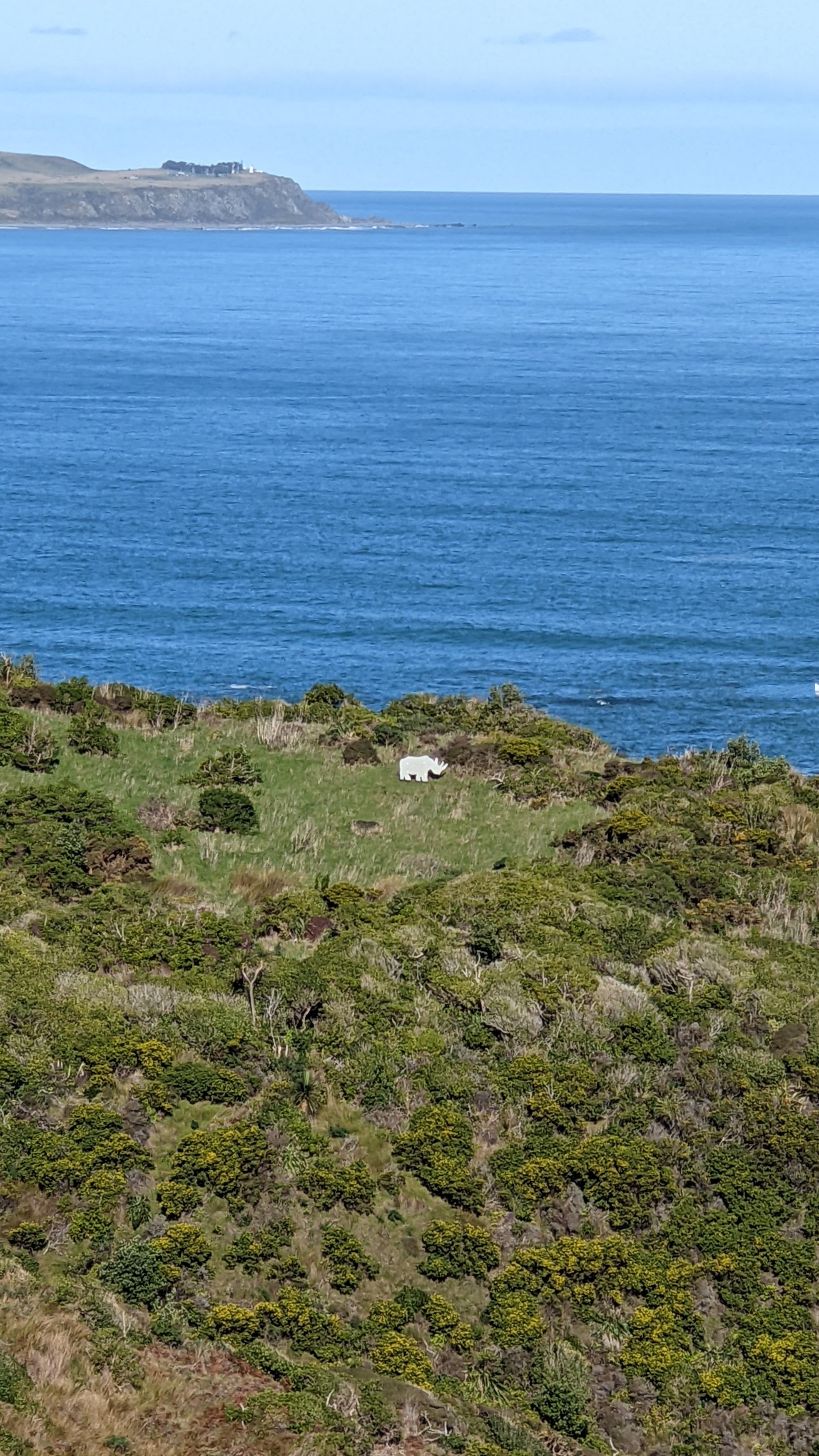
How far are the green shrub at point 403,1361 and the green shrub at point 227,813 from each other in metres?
14.2

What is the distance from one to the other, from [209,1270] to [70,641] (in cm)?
5419

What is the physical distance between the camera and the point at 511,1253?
58.5 ft

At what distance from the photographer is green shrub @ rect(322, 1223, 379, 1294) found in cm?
1712

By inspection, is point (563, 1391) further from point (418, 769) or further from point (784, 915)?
point (418, 769)

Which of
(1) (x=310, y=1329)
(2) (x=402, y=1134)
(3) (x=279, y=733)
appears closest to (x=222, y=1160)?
(2) (x=402, y=1134)

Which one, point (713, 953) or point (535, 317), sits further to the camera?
point (535, 317)

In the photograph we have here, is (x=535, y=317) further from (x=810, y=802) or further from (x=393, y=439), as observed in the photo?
(x=810, y=802)

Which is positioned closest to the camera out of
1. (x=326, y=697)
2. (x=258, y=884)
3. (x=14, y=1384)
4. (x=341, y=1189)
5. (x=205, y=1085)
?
(x=14, y=1384)

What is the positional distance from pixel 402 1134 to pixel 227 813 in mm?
11573

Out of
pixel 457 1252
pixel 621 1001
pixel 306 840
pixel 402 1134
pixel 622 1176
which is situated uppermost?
pixel 621 1001

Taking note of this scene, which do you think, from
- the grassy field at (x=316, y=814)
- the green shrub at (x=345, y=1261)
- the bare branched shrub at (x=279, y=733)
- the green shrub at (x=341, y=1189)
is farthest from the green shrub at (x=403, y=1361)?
the bare branched shrub at (x=279, y=733)

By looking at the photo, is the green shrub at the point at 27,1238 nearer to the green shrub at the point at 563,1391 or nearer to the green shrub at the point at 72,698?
the green shrub at the point at 563,1391

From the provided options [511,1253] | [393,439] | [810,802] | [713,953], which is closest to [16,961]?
[511,1253]

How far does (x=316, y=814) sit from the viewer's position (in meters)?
30.9
